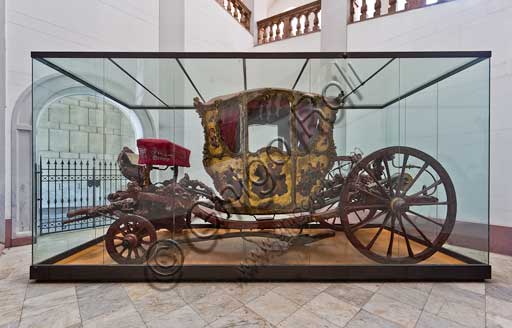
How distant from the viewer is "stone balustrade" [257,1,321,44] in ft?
17.8

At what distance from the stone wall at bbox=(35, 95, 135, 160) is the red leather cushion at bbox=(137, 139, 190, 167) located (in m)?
0.79

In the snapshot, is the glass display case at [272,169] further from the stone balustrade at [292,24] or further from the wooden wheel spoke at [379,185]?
the stone balustrade at [292,24]

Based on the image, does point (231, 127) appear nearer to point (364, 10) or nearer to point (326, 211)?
point (326, 211)

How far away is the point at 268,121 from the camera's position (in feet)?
9.28

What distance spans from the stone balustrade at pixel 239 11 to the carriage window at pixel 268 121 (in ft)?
16.3

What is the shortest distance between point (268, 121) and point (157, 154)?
1379mm

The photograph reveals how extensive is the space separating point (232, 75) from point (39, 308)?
3.12m

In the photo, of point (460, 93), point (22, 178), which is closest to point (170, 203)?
point (22, 178)

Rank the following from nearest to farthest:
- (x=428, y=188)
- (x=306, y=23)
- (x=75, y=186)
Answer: (x=428, y=188)
(x=75, y=186)
(x=306, y=23)

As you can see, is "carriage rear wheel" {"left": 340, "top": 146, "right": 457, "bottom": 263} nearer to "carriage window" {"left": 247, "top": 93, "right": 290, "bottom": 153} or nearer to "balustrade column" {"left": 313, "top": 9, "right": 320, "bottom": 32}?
"carriage window" {"left": 247, "top": 93, "right": 290, "bottom": 153}

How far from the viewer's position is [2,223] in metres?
3.57

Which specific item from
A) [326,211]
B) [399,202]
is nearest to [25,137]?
[326,211]

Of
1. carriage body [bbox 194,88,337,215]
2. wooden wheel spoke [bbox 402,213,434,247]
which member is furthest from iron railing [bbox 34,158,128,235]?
wooden wheel spoke [bbox 402,213,434,247]

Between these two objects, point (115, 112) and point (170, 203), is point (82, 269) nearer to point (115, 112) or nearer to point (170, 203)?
point (170, 203)
